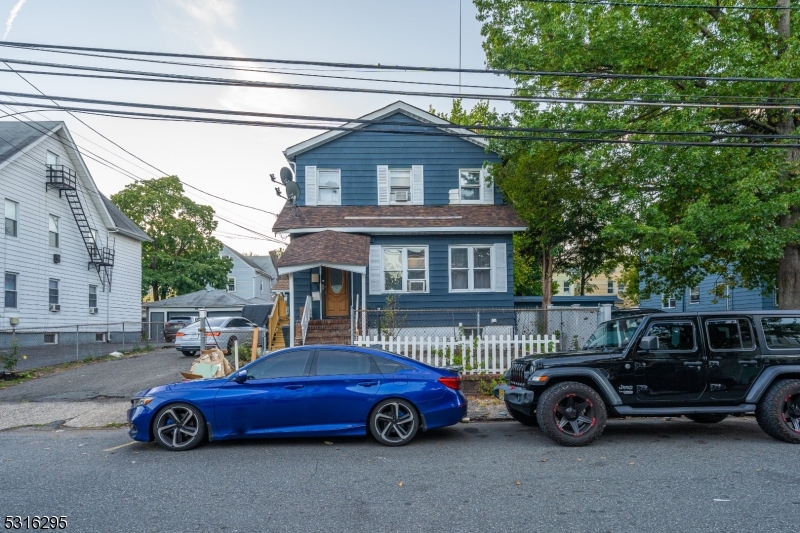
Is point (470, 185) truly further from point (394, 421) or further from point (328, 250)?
point (394, 421)

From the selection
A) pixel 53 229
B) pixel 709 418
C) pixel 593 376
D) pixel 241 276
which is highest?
pixel 53 229

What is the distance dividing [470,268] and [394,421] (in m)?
10.2

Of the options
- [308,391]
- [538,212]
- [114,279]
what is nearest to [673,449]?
[308,391]

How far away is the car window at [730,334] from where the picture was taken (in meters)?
7.57

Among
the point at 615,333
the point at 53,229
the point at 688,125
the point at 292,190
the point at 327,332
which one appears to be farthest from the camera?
the point at 53,229

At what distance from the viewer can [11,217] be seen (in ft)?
71.6

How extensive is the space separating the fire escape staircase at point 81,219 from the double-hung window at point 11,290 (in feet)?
14.5

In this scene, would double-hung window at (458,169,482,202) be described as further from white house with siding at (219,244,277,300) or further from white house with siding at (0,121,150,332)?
white house with siding at (219,244,277,300)

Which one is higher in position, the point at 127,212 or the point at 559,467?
the point at 127,212

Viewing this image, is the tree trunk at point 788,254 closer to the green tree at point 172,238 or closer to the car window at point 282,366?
the car window at point 282,366

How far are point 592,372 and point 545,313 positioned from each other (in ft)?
19.2

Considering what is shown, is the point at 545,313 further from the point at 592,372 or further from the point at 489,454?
the point at 489,454

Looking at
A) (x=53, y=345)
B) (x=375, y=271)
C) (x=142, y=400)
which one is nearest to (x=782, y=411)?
(x=142, y=400)

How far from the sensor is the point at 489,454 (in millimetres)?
6840
